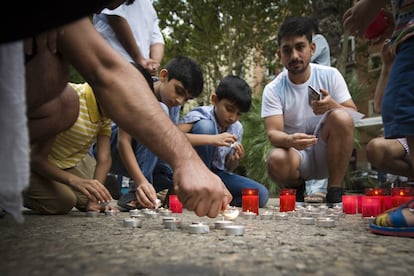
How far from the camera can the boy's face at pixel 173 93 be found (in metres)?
3.73

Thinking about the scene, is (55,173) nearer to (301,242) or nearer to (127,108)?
(127,108)

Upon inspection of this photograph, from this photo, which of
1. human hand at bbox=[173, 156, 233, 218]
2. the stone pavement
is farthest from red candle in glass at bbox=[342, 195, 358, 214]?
human hand at bbox=[173, 156, 233, 218]

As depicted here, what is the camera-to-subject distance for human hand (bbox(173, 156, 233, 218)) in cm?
150

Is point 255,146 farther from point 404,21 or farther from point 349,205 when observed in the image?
point 404,21

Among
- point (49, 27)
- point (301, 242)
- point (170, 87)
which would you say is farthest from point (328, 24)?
point (49, 27)

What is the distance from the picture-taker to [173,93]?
3.73m

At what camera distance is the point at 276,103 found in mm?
4316

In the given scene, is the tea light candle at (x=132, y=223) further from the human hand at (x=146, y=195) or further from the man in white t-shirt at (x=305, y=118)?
the man in white t-shirt at (x=305, y=118)

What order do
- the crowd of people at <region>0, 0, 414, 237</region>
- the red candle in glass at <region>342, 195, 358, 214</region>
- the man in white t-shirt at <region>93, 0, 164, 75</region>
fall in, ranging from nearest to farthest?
the crowd of people at <region>0, 0, 414, 237</region>
the red candle in glass at <region>342, 195, 358, 214</region>
the man in white t-shirt at <region>93, 0, 164, 75</region>

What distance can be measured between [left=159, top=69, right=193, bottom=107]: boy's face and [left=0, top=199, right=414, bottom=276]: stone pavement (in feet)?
5.60

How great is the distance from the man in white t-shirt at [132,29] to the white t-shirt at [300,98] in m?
1.14

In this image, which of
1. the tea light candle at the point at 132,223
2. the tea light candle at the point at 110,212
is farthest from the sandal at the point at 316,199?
the tea light candle at the point at 132,223

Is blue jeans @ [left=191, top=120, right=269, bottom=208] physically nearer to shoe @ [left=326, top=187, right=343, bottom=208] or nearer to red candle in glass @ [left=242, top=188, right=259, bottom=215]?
shoe @ [left=326, top=187, right=343, bottom=208]

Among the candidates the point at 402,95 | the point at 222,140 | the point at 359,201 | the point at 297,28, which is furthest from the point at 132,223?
the point at 297,28
